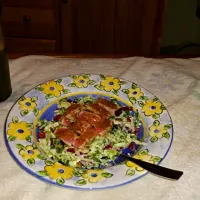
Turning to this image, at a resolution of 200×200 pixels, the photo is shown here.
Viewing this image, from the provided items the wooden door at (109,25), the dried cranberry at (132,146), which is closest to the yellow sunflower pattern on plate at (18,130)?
the dried cranberry at (132,146)

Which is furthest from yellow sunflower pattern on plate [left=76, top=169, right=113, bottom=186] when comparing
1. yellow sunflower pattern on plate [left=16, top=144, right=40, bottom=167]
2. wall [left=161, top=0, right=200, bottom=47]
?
wall [left=161, top=0, right=200, bottom=47]

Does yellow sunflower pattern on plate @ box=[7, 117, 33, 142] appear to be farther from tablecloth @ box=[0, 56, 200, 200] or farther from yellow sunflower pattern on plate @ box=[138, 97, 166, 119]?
yellow sunflower pattern on plate @ box=[138, 97, 166, 119]

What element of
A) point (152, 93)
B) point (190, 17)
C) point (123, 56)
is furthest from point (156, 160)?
point (190, 17)

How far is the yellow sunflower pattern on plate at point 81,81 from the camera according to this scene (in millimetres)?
971

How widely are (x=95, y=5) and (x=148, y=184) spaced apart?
105cm

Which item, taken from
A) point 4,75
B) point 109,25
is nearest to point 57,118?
point 4,75

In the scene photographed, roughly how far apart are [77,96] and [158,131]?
241 mm

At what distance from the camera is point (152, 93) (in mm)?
951

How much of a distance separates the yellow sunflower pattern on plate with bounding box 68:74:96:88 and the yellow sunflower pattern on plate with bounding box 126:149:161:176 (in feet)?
0.91

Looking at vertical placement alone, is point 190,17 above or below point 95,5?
below

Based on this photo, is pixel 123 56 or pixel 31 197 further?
pixel 123 56

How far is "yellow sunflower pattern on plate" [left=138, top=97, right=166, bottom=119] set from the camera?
0.88 metres

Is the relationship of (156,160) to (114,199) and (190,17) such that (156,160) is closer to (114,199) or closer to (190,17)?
(114,199)

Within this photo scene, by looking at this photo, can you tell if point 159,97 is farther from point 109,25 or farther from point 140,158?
point 109,25
